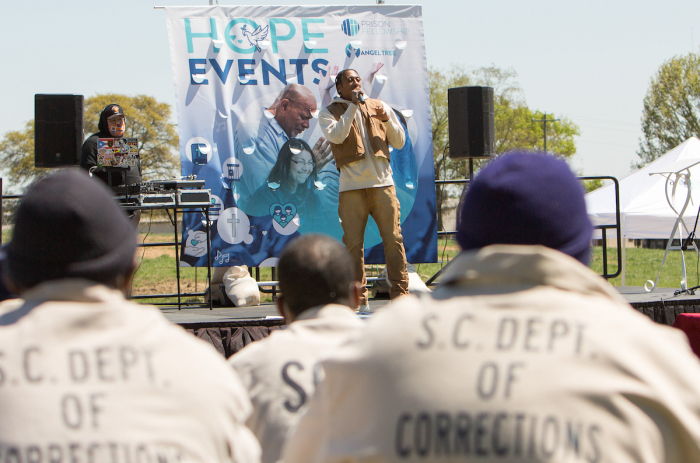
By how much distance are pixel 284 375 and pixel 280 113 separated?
4.95 m

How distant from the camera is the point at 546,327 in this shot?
42.3 inches

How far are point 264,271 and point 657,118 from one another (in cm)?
3017

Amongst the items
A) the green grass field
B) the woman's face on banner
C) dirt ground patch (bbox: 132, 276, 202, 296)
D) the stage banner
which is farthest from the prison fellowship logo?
dirt ground patch (bbox: 132, 276, 202, 296)

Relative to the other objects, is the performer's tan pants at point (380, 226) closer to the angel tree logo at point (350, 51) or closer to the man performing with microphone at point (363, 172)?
the man performing with microphone at point (363, 172)

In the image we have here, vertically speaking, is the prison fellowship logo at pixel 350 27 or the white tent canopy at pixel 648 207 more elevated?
the prison fellowship logo at pixel 350 27

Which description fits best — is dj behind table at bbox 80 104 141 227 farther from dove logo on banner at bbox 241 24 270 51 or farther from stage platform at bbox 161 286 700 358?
dove logo on banner at bbox 241 24 270 51

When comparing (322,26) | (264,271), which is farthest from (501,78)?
(322,26)

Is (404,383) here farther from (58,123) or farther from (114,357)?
(58,123)

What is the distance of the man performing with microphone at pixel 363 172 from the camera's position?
5.27 meters

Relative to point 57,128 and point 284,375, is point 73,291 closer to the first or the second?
point 284,375

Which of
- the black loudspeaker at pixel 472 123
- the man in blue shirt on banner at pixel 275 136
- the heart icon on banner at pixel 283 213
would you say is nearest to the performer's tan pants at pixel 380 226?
the heart icon on banner at pixel 283 213

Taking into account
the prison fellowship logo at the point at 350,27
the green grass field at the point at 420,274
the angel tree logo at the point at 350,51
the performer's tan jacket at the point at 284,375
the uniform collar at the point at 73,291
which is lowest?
the green grass field at the point at 420,274

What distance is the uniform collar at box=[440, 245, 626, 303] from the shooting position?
112 cm

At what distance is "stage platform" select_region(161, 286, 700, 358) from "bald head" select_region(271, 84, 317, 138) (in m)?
1.66
